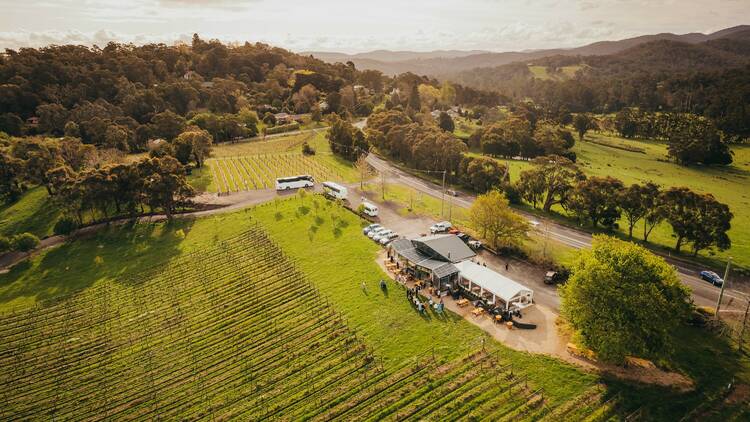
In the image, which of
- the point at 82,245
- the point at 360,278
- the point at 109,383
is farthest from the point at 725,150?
the point at 82,245

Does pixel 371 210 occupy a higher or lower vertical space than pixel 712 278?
higher

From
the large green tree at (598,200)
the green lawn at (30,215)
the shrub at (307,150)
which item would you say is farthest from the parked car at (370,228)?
the green lawn at (30,215)

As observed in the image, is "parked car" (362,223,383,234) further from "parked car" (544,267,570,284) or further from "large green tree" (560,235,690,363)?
"large green tree" (560,235,690,363)

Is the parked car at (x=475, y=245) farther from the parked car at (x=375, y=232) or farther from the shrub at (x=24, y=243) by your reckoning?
the shrub at (x=24, y=243)

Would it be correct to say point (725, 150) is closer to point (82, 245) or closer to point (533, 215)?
point (533, 215)

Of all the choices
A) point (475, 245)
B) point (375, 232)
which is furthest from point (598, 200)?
point (375, 232)

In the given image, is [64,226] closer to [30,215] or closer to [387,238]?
[30,215]
